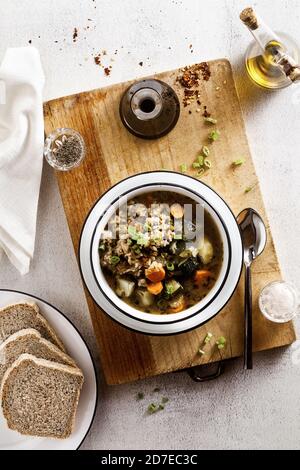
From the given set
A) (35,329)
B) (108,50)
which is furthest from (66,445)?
(108,50)

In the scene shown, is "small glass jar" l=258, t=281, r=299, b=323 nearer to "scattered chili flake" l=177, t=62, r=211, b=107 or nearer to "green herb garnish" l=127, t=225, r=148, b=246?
"green herb garnish" l=127, t=225, r=148, b=246

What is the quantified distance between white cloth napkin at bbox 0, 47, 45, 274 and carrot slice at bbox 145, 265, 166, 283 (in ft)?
1.95

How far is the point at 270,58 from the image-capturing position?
201 centimetres

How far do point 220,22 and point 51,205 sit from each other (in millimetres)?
1058

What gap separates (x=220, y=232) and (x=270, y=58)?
0.77 meters

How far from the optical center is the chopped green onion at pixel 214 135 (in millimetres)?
1910

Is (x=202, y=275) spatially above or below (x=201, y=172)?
below

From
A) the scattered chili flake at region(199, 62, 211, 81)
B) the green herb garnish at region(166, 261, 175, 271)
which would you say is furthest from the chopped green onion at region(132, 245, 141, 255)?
the scattered chili flake at region(199, 62, 211, 81)

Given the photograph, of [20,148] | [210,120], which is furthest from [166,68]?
[20,148]

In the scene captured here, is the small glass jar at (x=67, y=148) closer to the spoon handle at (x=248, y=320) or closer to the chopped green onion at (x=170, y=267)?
the chopped green onion at (x=170, y=267)

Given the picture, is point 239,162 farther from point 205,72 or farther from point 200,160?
point 205,72

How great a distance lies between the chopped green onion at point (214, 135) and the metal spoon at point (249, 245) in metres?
0.29

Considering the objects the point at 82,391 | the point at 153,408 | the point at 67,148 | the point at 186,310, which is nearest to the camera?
the point at 186,310

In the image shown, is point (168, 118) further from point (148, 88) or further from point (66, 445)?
point (66, 445)
